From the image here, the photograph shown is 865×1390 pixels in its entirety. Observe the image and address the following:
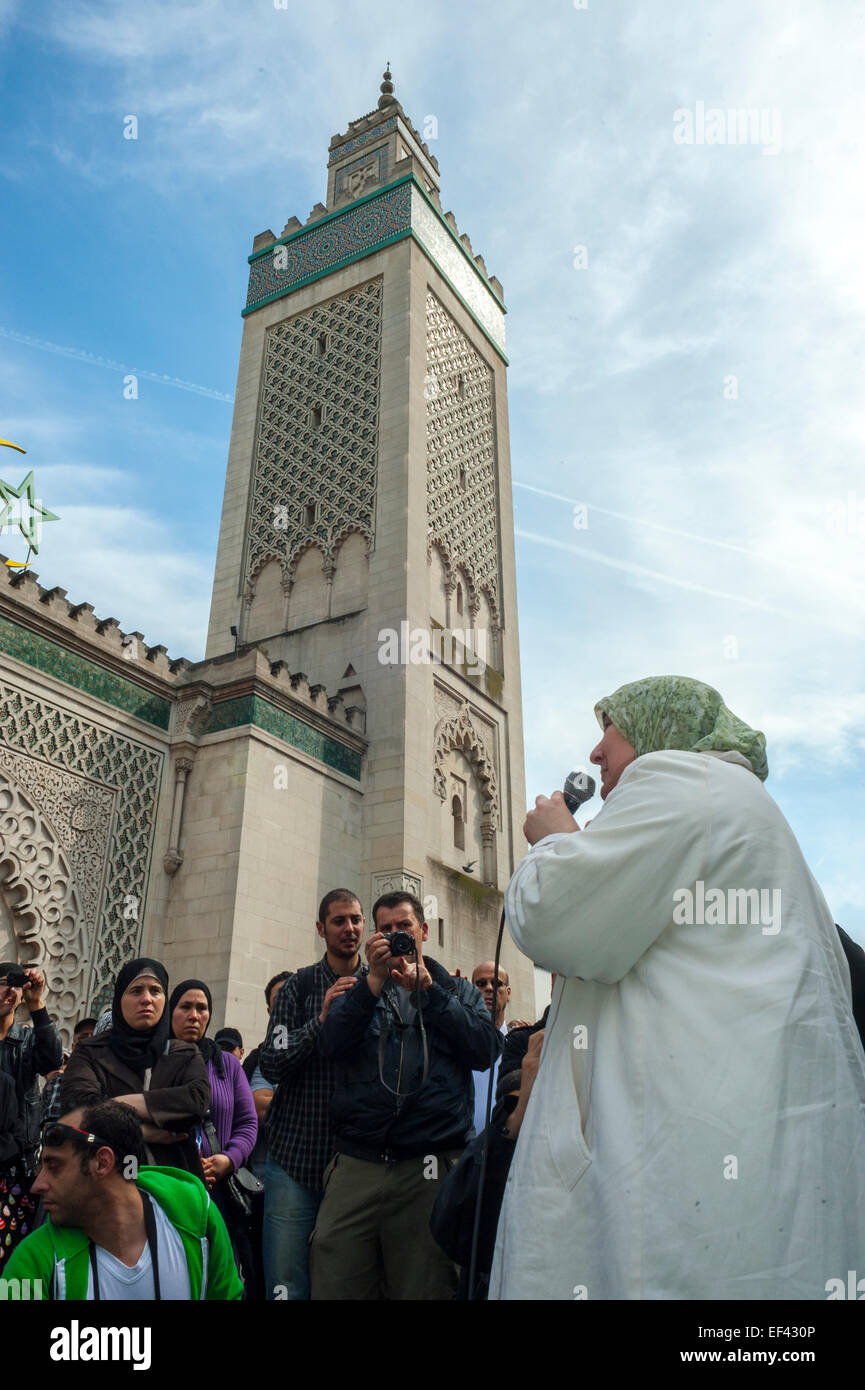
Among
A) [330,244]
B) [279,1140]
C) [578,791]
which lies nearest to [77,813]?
[279,1140]

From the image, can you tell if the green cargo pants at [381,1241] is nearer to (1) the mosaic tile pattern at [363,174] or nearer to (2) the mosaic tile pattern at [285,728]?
(2) the mosaic tile pattern at [285,728]

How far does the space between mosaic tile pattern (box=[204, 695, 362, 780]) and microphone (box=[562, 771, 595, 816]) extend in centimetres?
649

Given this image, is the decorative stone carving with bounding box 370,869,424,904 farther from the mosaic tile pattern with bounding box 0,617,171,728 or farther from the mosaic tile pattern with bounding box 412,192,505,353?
the mosaic tile pattern with bounding box 412,192,505,353

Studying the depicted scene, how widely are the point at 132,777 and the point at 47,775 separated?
0.86 metres

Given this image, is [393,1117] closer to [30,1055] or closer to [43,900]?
[30,1055]

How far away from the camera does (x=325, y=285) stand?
1234cm

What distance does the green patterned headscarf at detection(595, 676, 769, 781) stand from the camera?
1397 millimetres

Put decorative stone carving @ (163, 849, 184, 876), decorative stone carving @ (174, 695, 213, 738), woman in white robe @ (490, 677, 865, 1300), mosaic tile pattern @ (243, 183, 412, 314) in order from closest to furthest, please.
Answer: woman in white robe @ (490, 677, 865, 1300)
decorative stone carving @ (163, 849, 184, 876)
decorative stone carving @ (174, 695, 213, 738)
mosaic tile pattern @ (243, 183, 412, 314)

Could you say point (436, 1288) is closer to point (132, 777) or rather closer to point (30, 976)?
point (30, 976)

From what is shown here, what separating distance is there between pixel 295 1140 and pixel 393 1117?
1.46ft

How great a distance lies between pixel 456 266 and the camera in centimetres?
1321

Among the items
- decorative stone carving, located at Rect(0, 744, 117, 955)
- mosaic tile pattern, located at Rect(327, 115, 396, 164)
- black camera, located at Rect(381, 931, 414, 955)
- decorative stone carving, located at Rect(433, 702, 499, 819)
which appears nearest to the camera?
black camera, located at Rect(381, 931, 414, 955)

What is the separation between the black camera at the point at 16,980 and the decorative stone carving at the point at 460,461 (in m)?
8.27

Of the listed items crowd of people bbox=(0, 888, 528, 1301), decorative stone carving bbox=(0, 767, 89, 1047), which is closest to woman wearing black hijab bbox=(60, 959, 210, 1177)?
crowd of people bbox=(0, 888, 528, 1301)
